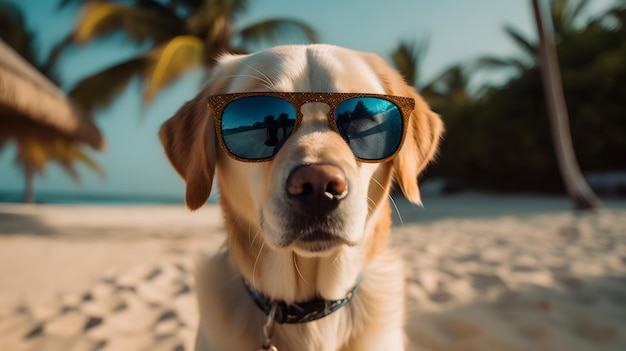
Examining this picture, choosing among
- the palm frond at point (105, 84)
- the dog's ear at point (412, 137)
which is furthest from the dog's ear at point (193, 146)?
the palm frond at point (105, 84)

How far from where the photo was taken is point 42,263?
13.1ft

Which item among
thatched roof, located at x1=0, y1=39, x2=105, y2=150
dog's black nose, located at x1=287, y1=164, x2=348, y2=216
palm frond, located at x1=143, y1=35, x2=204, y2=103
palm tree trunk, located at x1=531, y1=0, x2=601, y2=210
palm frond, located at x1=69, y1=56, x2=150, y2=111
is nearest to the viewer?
dog's black nose, located at x1=287, y1=164, x2=348, y2=216

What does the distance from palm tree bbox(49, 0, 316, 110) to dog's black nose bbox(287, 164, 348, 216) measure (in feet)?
26.4

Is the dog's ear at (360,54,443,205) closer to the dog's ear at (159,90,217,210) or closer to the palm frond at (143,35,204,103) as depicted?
the dog's ear at (159,90,217,210)

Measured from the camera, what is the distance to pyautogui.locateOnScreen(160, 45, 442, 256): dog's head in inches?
47.5

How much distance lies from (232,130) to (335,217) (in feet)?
1.74

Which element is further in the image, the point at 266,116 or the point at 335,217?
the point at 266,116

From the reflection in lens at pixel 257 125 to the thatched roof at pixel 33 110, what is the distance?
6257 mm

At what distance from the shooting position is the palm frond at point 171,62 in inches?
329

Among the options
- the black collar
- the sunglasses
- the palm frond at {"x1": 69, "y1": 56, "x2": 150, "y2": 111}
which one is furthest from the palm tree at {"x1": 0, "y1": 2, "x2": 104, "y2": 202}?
the black collar

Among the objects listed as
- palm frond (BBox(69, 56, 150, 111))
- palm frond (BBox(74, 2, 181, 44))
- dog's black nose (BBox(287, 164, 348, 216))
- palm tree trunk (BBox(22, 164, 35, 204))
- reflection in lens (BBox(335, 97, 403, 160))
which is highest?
palm frond (BBox(74, 2, 181, 44))

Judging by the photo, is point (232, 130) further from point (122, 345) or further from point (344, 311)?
point (122, 345)

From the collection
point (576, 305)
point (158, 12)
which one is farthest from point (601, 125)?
point (158, 12)

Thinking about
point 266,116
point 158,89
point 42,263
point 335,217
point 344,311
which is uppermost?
point 158,89
